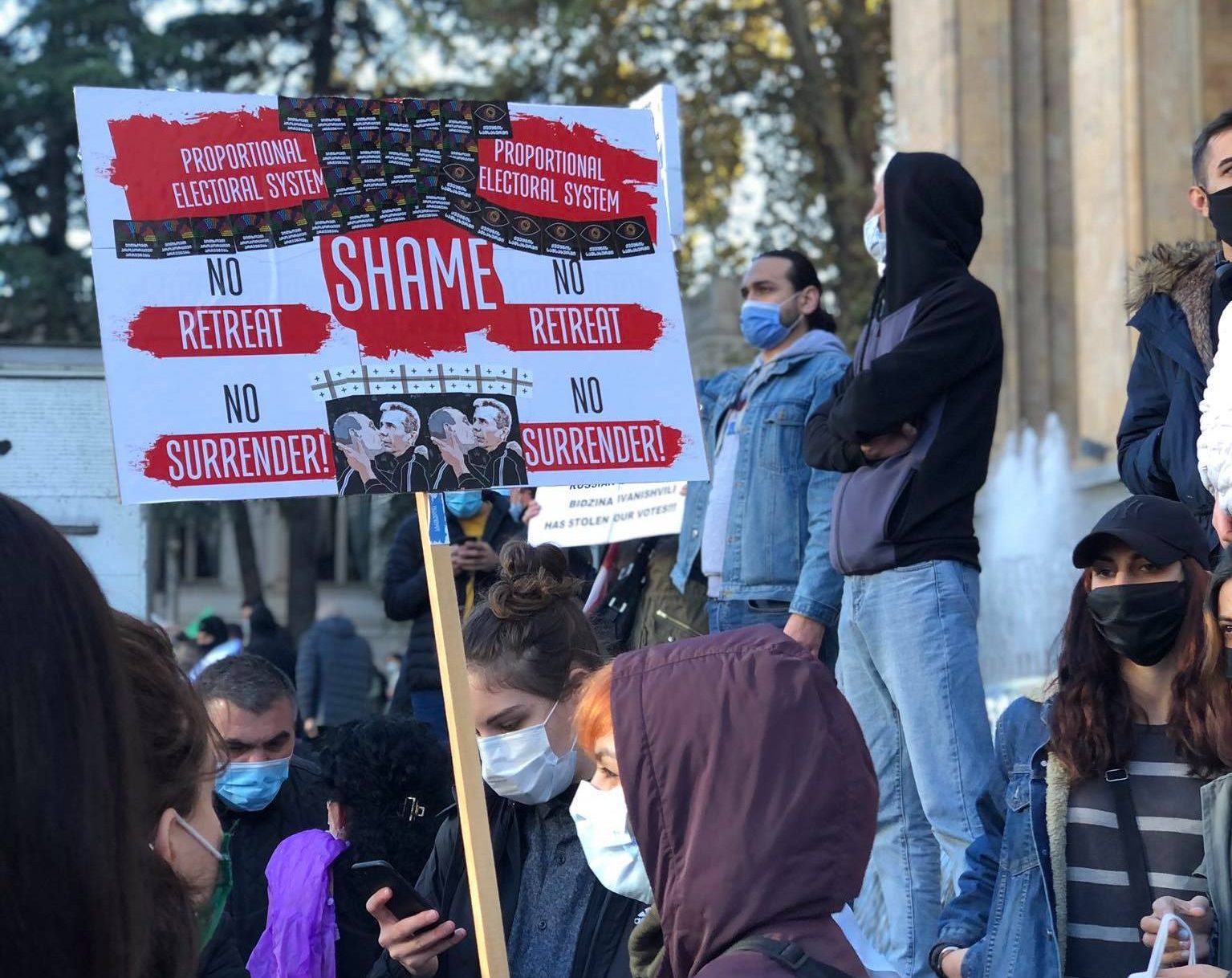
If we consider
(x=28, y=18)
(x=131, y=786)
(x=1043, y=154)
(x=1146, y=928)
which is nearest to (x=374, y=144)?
(x=1146, y=928)

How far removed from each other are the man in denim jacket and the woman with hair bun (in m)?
1.73

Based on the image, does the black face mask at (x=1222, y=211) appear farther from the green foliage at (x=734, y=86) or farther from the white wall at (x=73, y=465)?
the green foliage at (x=734, y=86)

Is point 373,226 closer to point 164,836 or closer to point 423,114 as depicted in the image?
point 423,114

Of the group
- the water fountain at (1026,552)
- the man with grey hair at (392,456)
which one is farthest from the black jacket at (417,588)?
the water fountain at (1026,552)

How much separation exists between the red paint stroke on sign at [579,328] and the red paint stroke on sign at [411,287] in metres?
0.05

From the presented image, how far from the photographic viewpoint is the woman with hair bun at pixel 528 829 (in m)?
3.70

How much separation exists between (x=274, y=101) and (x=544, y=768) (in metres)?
1.72

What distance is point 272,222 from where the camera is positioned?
167 inches

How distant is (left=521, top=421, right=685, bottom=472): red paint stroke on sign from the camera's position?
170 inches

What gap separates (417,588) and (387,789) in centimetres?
306

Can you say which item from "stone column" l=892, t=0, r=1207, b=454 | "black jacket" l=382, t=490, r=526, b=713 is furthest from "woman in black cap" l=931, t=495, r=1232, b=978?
"stone column" l=892, t=0, r=1207, b=454

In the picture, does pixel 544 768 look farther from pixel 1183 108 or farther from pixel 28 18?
pixel 28 18

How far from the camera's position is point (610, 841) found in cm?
312

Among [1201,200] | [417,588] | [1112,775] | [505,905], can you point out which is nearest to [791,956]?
[1112,775]
